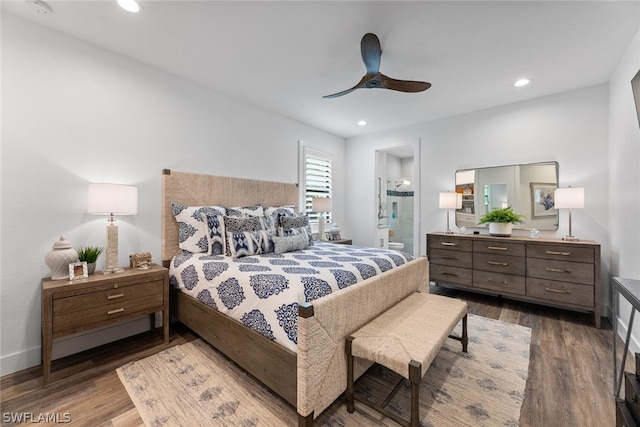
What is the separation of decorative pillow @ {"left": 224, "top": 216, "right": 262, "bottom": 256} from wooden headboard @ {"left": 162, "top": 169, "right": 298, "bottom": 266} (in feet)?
1.98

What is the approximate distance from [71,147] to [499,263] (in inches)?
183

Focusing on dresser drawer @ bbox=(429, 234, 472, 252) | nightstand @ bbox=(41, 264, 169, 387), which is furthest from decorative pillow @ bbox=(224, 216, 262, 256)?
dresser drawer @ bbox=(429, 234, 472, 252)

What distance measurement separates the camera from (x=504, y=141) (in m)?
3.61

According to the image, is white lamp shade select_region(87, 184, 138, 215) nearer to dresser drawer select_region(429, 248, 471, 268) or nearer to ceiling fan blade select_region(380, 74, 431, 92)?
ceiling fan blade select_region(380, 74, 431, 92)

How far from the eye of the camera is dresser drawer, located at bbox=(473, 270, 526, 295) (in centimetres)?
312

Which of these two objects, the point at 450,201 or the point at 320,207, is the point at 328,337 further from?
the point at 450,201

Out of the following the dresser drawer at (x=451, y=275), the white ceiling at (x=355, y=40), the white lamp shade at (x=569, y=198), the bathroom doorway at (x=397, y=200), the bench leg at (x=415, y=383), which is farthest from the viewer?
the bathroom doorway at (x=397, y=200)

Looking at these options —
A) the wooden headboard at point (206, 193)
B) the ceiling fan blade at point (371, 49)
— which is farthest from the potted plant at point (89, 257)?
the ceiling fan blade at point (371, 49)

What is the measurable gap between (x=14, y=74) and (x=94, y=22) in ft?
2.31

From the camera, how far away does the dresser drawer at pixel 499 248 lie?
10.2 feet

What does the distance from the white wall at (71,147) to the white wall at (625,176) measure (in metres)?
4.18

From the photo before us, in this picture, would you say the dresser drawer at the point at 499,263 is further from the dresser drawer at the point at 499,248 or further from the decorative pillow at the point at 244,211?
the decorative pillow at the point at 244,211

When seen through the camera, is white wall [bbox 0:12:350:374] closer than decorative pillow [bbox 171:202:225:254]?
Yes

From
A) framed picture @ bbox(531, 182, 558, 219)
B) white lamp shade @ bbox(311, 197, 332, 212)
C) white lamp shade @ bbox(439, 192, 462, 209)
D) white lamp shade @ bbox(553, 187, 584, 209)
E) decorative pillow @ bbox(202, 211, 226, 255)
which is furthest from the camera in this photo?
white lamp shade @ bbox(311, 197, 332, 212)
